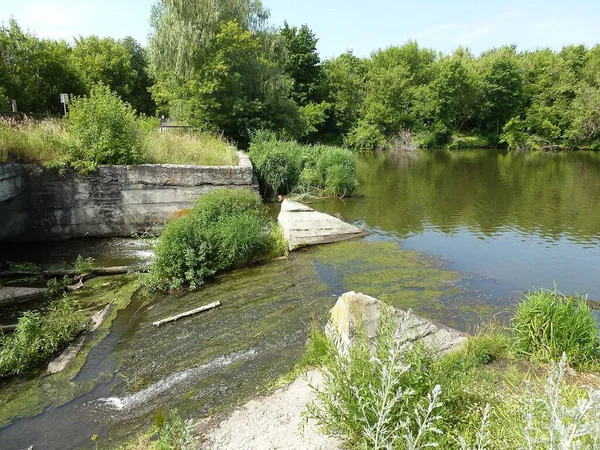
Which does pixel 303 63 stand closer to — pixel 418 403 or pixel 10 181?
pixel 10 181

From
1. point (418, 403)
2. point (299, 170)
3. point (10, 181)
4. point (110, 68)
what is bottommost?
point (418, 403)

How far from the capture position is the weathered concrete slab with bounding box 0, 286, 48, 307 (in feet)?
28.5

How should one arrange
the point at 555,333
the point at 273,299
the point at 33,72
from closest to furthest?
the point at 555,333, the point at 273,299, the point at 33,72

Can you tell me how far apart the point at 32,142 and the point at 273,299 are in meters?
9.58

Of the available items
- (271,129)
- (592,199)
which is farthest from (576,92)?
(271,129)

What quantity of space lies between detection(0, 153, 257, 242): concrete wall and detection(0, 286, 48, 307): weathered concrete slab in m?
3.89

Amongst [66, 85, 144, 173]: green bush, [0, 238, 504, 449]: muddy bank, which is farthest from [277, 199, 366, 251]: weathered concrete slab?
[66, 85, 144, 173]: green bush

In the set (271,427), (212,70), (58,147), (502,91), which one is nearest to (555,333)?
(271,427)

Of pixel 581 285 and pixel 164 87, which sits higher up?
pixel 164 87

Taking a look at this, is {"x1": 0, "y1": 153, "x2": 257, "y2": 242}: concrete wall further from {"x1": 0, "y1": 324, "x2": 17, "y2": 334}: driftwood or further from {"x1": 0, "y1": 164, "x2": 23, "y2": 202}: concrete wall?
{"x1": 0, "y1": 324, "x2": 17, "y2": 334}: driftwood

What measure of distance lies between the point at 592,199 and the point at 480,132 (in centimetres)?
3830

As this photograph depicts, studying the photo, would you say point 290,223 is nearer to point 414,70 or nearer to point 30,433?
point 30,433

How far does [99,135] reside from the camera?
42.3 feet

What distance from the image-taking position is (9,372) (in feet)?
20.5
